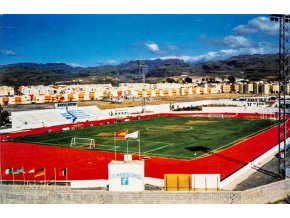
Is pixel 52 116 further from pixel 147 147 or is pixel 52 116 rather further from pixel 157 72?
pixel 157 72

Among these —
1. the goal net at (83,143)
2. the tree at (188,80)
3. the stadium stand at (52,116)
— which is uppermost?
the tree at (188,80)

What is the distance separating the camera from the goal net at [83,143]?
2745 centimetres

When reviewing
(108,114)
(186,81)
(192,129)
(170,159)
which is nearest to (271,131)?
(192,129)

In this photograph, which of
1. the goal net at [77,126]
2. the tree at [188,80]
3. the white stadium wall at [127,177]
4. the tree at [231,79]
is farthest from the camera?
the tree at [188,80]

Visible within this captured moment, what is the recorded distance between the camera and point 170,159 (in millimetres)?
22109

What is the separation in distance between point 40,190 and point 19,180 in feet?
13.6

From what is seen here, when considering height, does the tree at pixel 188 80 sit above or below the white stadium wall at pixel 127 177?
above

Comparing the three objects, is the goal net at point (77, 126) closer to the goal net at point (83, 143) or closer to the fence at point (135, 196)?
the goal net at point (83, 143)

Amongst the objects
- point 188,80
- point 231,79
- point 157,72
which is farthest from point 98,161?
point 188,80

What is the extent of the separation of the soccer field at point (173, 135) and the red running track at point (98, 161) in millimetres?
1287

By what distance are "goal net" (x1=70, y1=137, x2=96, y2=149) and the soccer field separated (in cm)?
16

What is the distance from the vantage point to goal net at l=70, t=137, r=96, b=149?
90.1ft

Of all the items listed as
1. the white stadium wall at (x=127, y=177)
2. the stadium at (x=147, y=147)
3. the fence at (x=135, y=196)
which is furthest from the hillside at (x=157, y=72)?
the fence at (x=135, y=196)

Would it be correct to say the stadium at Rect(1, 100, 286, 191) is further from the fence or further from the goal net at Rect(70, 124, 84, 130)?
the fence
